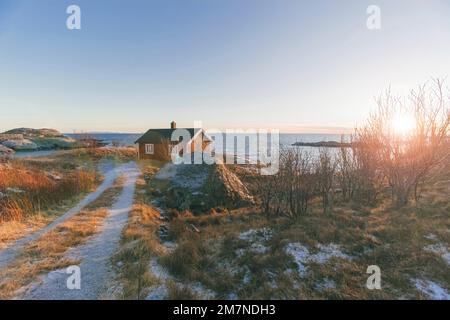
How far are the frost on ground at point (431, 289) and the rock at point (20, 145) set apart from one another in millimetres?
42080

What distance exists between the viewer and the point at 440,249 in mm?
6441

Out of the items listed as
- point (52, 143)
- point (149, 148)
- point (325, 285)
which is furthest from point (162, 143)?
point (325, 285)

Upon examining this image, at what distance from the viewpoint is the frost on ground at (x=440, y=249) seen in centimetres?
609

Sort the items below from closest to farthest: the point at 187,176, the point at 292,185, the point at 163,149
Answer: the point at 292,185, the point at 187,176, the point at 163,149

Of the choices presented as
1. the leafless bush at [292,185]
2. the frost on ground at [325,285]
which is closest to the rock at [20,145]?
the leafless bush at [292,185]

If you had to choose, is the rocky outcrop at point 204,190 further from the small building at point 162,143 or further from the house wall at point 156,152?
the small building at point 162,143

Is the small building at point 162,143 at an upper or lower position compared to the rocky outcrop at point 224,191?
upper

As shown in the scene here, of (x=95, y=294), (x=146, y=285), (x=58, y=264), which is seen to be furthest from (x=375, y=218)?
(x=58, y=264)

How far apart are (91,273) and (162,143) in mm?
25955

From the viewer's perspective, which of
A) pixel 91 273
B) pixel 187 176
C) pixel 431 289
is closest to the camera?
pixel 431 289

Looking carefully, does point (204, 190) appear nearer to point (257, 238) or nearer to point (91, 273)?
point (257, 238)

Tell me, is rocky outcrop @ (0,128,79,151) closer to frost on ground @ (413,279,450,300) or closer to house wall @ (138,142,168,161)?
house wall @ (138,142,168,161)

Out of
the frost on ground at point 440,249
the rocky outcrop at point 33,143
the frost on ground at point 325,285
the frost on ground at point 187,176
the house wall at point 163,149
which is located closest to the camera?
the frost on ground at point 325,285

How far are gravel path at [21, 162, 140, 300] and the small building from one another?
22187mm
